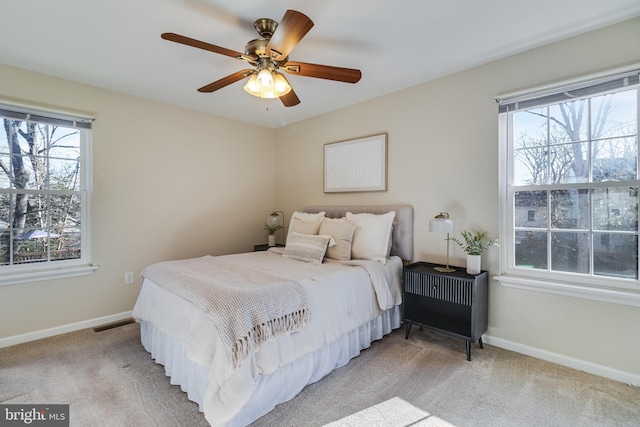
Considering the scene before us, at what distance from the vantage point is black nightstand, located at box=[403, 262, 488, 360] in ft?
7.91

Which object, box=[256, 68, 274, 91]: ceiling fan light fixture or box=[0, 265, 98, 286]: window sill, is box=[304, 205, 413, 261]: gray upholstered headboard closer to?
box=[256, 68, 274, 91]: ceiling fan light fixture

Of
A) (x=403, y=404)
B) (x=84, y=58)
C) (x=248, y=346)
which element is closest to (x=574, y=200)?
(x=403, y=404)

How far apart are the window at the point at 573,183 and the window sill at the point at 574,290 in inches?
2.5

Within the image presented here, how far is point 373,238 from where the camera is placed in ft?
9.71

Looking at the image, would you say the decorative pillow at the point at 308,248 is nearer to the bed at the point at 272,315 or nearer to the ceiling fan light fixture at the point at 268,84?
the bed at the point at 272,315

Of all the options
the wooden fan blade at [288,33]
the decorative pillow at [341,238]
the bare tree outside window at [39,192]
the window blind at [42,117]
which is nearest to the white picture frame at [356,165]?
the decorative pillow at [341,238]

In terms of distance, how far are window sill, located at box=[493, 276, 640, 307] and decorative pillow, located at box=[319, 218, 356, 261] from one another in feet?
4.26

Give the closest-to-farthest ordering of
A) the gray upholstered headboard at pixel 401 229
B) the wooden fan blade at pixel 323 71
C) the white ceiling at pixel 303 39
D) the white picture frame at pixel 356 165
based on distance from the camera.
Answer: the white ceiling at pixel 303 39 → the wooden fan blade at pixel 323 71 → the gray upholstered headboard at pixel 401 229 → the white picture frame at pixel 356 165

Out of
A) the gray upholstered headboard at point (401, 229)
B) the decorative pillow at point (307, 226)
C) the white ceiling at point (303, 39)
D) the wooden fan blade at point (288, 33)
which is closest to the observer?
the wooden fan blade at point (288, 33)

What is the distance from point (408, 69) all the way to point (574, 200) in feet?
5.64

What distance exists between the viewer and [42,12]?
194 centimetres

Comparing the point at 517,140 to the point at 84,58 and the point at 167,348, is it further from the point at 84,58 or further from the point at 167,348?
the point at 84,58

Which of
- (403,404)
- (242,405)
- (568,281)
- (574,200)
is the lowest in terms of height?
(403,404)

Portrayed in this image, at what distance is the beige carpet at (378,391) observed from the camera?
174 cm
